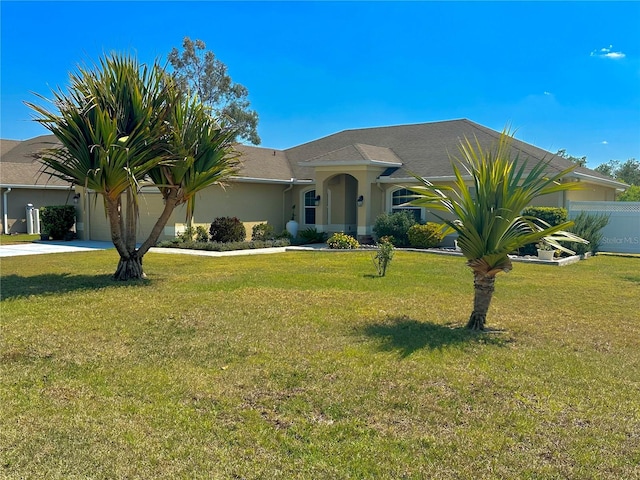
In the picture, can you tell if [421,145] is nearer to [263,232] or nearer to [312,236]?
[312,236]

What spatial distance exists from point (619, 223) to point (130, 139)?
18.1 metres

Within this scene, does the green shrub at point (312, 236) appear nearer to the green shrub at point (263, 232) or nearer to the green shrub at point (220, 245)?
the green shrub at point (220, 245)

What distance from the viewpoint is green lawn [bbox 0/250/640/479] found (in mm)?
3578

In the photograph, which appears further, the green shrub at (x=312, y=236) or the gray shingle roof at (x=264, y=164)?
the gray shingle roof at (x=264, y=164)

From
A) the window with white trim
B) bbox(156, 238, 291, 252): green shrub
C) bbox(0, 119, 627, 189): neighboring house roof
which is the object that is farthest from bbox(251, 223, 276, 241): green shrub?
the window with white trim

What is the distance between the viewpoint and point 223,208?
22.1 metres

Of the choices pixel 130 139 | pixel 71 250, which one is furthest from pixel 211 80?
pixel 130 139

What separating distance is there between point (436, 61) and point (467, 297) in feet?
40.9

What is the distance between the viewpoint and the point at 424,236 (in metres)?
18.9

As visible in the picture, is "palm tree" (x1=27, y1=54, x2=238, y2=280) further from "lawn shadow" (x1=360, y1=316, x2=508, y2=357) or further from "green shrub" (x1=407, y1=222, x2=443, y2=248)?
"green shrub" (x1=407, y1=222, x2=443, y2=248)

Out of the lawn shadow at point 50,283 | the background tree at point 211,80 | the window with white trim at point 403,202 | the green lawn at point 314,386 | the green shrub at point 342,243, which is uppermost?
the background tree at point 211,80

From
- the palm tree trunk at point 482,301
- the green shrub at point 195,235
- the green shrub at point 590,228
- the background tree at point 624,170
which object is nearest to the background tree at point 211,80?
the green shrub at point 195,235

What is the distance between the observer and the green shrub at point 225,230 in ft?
68.4

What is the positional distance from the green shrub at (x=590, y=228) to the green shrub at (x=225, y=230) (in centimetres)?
1275
